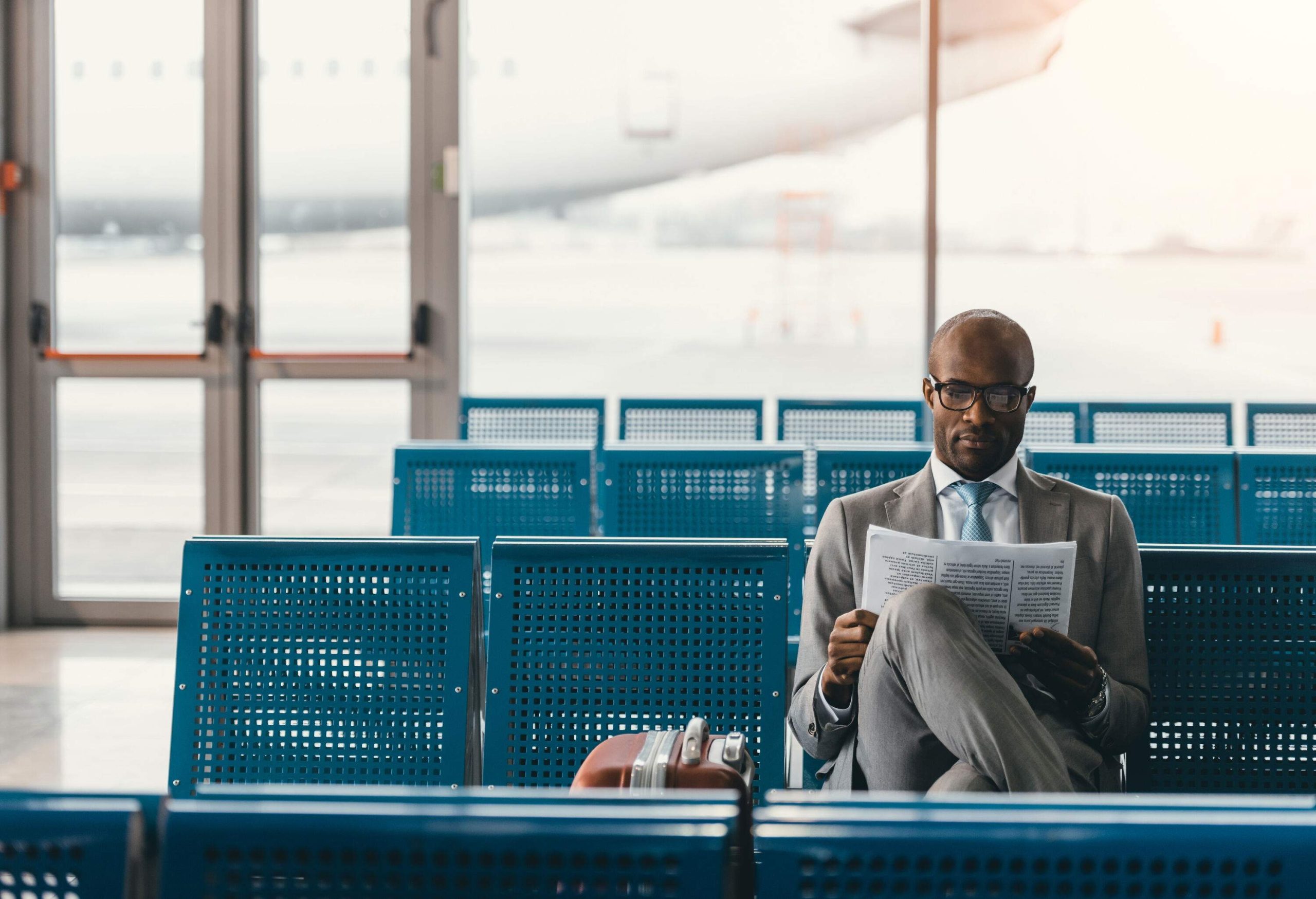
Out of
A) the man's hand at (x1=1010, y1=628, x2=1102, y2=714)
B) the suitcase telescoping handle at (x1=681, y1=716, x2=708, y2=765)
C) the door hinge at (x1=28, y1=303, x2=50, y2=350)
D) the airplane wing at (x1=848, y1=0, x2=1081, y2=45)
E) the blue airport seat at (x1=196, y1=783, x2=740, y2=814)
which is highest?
the airplane wing at (x1=848, y1=0, x2=1081, y2=45)

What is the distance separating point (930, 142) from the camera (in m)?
6.29

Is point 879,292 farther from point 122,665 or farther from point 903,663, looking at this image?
point 903,663

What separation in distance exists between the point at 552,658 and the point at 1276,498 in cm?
222

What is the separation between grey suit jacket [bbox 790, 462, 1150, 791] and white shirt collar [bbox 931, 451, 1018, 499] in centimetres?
1

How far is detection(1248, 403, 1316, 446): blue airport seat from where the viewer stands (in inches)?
181

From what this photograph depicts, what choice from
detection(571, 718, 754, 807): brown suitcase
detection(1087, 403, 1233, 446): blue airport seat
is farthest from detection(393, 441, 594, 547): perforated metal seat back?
detection(1087, 403, 1233, 446): blue airport seat

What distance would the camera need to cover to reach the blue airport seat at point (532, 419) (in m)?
4.88

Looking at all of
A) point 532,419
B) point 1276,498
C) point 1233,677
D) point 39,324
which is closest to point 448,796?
point 1233,677

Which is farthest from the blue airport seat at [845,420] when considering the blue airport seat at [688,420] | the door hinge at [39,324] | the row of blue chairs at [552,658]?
the door hinge at [39,324]

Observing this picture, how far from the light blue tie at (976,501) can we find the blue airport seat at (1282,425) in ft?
9.03

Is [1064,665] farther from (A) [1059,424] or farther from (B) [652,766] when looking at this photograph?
(A) [1059,424]

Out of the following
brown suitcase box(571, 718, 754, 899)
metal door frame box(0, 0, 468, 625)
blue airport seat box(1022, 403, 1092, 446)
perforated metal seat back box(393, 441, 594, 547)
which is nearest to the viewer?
brown suitcase box(571, 718, 754, 899)

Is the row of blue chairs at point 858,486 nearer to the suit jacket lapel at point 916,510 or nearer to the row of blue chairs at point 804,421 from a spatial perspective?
the suit jacket lapel at point 916,510

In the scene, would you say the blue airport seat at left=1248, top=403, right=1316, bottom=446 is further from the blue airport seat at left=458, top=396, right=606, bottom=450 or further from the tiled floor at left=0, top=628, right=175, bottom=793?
the tiled floor at left=0, top=628, right=175, bottom=793
